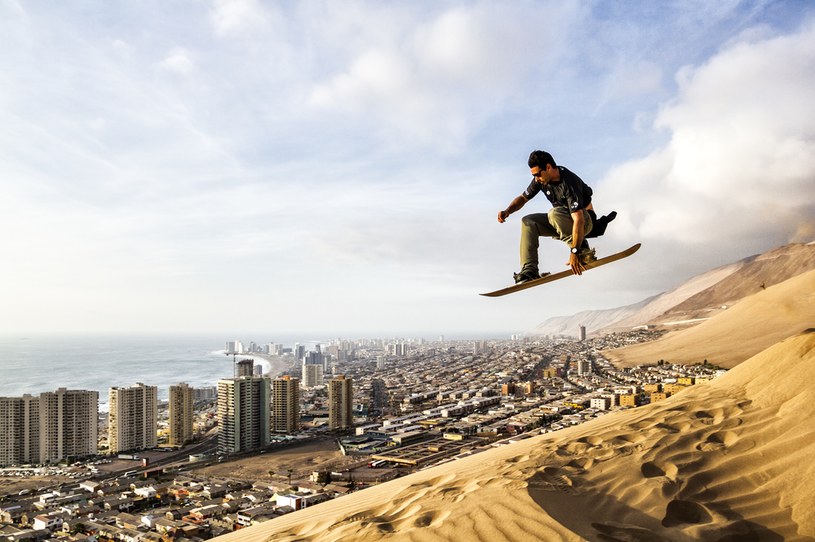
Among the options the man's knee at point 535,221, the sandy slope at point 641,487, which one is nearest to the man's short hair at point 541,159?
the man's knee at point 535,221

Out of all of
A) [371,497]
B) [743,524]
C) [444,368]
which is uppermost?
[743,524]

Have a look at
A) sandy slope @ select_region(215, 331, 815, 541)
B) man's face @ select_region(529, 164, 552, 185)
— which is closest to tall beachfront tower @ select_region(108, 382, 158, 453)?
sandy slope @ select_region(215, 331, 815, 541)

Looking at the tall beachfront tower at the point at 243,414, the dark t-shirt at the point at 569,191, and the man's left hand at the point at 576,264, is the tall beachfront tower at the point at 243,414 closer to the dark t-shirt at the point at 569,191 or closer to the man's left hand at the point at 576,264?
the man's left hand at the point at 576,264

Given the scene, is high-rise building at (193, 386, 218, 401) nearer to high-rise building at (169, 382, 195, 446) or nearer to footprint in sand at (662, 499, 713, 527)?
high-rise building at (169, 382, 195, 446)

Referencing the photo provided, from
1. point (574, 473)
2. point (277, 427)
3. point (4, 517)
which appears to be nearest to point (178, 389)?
point (277, 427)

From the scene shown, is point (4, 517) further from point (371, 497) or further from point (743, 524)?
point (743, 524)

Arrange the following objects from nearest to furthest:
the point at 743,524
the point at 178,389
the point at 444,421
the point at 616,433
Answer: the point at 743,524
the point at 616,433
the point at 178,389
the point at 444,421

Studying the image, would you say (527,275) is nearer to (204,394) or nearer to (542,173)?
(542,173)

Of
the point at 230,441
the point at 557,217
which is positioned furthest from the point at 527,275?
the point at 230,441
